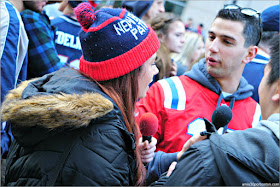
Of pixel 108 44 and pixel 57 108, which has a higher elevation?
pixel 108 44

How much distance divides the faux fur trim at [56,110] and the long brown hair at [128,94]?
23 centimetres

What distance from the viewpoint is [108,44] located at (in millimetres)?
1761

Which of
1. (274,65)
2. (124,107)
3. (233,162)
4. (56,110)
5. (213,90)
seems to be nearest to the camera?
(233,162)

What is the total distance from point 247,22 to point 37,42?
215 cm

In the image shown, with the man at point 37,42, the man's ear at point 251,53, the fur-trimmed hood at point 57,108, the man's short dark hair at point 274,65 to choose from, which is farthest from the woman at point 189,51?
the fur-trimmed hood at point 57,108

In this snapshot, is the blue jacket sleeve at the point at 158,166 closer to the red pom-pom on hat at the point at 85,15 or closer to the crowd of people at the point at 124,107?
the crowd of people at the point at 124,107

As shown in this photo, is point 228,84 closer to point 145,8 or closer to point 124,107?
point 124,107

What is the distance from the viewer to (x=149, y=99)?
256 centimetres

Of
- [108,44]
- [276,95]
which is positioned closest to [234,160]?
[276,95]

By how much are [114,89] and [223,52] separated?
4.64 ft

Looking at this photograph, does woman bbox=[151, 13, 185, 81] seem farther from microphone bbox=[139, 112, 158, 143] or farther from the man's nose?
microphone bbox=[139, 112, 158, 143]

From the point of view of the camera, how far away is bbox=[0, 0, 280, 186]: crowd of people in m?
1.37

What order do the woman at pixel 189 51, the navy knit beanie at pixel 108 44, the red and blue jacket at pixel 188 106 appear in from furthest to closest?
the woman at pixel 189 51, the red and blue jacket at pixel 188 106, the navy knit beanie at pixel 108 44

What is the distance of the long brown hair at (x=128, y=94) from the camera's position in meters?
1.72
